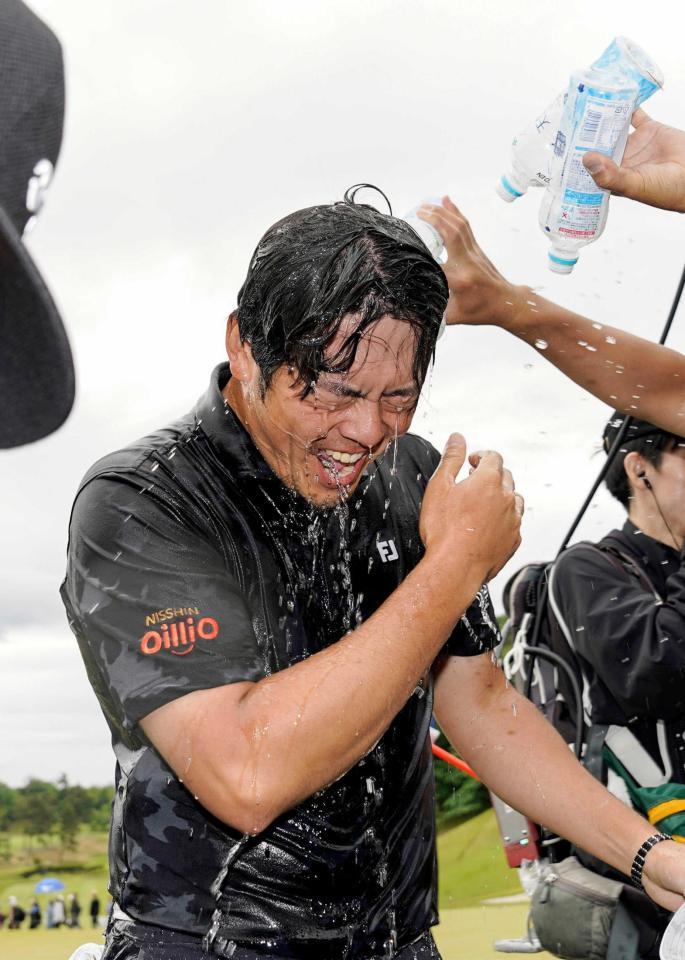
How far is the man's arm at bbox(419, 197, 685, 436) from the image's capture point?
3.78 meters

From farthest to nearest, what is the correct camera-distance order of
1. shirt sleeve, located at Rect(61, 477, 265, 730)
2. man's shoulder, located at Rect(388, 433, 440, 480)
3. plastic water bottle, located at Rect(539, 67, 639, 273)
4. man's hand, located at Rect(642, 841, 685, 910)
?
plastic water bottle, located at Rect(539, 67, 639, 273), man's shoulder, located at Rect(388, 433, 440, 480), man's hand, located at Rect(642, 841, 685, 910), shirt sleeve, located at Rect(61, 477, 265, 730)

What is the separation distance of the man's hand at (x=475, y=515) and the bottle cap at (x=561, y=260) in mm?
1296

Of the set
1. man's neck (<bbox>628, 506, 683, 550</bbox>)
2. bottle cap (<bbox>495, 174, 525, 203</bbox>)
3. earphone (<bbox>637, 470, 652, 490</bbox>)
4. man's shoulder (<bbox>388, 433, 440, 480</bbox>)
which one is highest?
bottle cap (<bbox>495, 174, 525, 203</bbox>)

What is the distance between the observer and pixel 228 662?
96.7 inches

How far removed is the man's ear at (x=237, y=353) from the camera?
2854 millimetres

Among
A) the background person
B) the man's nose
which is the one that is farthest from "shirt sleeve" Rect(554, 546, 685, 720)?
the man's nose

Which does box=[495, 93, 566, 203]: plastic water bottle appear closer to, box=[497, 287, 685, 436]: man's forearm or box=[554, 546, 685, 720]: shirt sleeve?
box=[497, 287, 685, 436]: man's forearm

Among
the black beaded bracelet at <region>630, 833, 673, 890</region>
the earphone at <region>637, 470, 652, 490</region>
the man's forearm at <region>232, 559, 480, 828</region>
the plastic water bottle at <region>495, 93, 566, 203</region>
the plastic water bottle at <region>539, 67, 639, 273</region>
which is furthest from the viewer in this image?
the earphone at <region>637, 470, 652, 490</region>

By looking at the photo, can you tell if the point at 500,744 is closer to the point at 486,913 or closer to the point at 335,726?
the point at 335,726

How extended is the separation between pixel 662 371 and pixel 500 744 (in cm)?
153

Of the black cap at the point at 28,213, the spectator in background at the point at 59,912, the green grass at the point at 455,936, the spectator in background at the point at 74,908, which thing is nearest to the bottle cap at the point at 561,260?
the black cap at the point at 28,213

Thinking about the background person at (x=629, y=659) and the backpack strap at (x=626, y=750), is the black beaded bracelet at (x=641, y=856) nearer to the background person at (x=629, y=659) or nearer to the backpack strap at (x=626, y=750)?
the background person at (x=629, y=659)

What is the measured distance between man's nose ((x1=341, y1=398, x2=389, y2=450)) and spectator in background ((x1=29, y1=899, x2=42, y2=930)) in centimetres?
1844

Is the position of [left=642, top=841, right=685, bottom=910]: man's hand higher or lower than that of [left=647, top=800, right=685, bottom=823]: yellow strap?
higher
